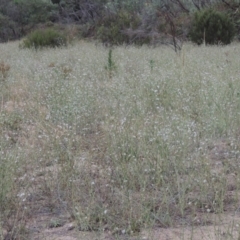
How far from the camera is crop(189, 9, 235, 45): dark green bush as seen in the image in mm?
14125

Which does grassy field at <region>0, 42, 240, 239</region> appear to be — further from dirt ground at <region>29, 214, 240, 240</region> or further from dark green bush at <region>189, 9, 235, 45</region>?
dark green bush at <region>189, 9, 235, 45</region>

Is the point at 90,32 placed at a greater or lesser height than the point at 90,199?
lesser

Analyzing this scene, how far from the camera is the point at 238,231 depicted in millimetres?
2480

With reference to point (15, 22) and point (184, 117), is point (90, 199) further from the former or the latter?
point (15, 22)

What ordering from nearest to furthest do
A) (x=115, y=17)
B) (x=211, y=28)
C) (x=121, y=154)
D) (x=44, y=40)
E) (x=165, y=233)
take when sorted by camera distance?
(x=165, y=233) < (x=121, y=154) < (x=211, y=28) < (x=44, y=40) < (x=115, y=17)

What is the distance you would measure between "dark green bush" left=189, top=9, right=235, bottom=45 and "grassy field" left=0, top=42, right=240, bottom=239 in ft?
27.0

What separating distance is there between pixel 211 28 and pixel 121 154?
11218mm

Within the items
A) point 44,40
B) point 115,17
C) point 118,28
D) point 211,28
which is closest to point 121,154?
point 211,28

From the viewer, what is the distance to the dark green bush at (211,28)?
556 inches

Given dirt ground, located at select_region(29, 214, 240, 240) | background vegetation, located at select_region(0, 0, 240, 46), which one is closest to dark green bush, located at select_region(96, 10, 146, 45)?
background vegetation, located at select_region(0, 0, 240, 46)

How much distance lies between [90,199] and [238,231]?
908 millimetres

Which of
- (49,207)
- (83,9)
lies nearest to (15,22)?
(83,9)

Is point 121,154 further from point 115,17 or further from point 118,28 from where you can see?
point 115,17

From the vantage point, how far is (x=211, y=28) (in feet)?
46.6
